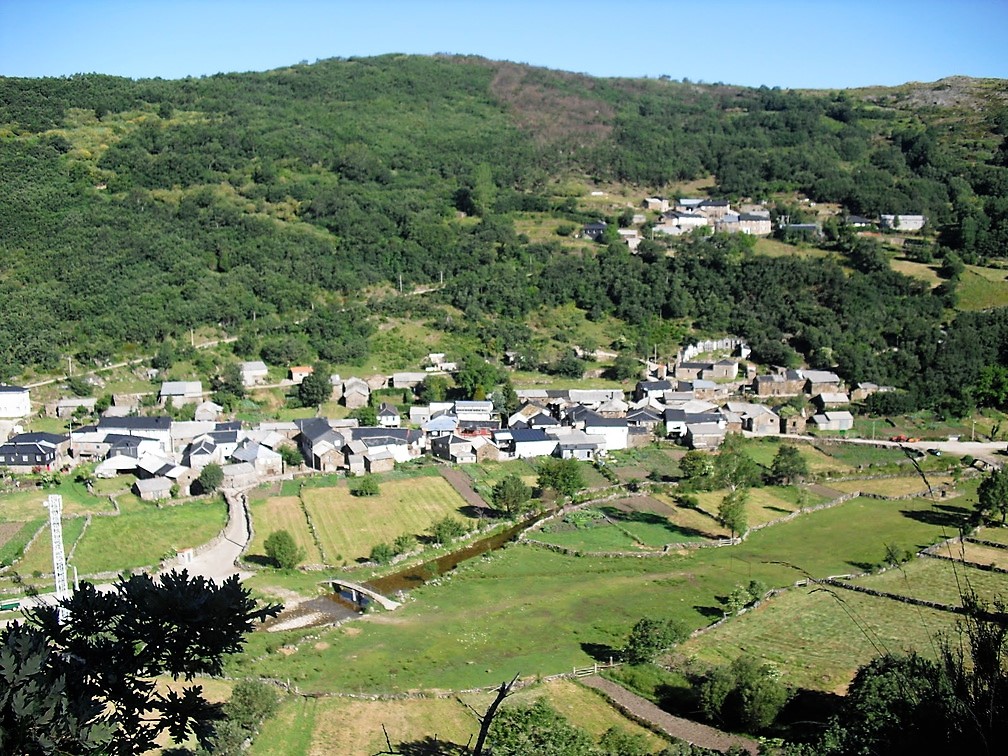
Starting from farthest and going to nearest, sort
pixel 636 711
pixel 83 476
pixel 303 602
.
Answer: pixel 83 476
pixel 303 602
pixel 636 711

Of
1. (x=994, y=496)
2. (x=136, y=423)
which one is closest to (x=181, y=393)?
(x=136, y=423)

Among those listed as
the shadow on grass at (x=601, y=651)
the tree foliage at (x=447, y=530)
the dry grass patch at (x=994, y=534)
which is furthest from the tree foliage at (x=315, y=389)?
the dry grass patch at (x=994, y=534)

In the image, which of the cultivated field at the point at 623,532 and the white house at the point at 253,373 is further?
the white house at the point at 253,373

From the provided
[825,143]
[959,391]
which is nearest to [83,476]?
[959,391]

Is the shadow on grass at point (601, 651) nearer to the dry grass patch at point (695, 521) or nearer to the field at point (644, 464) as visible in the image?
the dry grass patch at point (695, 521)

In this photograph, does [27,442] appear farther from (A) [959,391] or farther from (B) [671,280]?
(A) [959,391]

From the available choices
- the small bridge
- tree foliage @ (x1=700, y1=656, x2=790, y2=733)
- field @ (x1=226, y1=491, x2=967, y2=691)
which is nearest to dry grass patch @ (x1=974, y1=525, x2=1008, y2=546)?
field @ (x1=226, y1=491, x2=967, y2=691)
